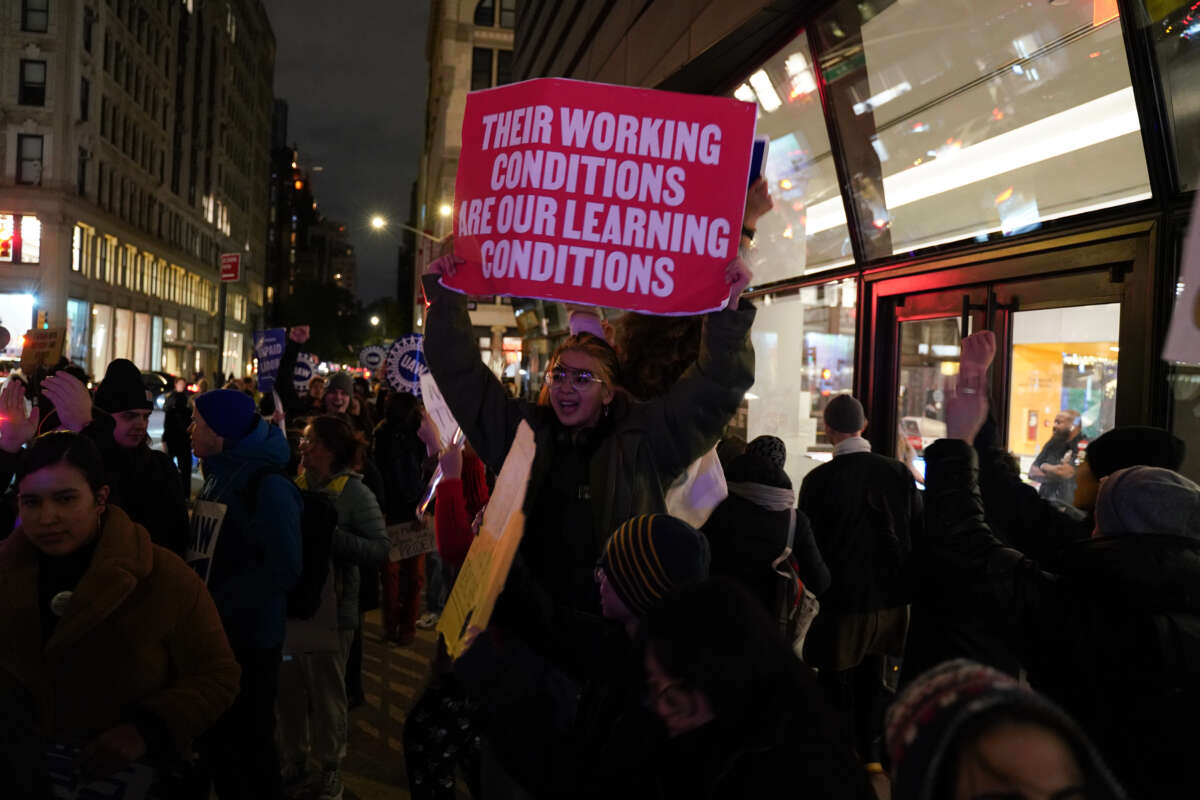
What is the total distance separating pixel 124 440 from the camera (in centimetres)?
454

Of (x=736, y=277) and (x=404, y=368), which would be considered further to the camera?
(x=404, y=368)

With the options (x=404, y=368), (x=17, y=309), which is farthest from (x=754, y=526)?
(x=17, y=309)

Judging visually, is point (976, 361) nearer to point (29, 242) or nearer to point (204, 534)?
point (204, 534)

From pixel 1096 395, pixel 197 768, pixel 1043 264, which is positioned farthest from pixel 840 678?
pixel 197 768

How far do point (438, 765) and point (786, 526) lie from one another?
2.09 m

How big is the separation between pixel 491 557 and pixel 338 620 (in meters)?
2.97

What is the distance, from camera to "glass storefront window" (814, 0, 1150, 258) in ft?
16.1

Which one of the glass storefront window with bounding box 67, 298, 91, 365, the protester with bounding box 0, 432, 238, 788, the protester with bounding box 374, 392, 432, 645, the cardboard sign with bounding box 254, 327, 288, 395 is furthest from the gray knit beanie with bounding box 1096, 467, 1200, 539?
the glass storefront window with bounding box 67, 298, 91, 365

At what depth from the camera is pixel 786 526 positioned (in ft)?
14.4

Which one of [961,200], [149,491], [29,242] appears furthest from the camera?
[29,242]

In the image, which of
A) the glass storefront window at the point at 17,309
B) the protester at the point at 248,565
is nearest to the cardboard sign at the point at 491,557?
the protester at the point at 248,565

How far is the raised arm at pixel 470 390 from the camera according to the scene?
10.2 feet

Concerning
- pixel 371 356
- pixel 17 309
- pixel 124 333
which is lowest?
pixel 371 356

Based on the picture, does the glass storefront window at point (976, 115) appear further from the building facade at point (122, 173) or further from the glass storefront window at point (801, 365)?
the building facade at point (122, 173)
